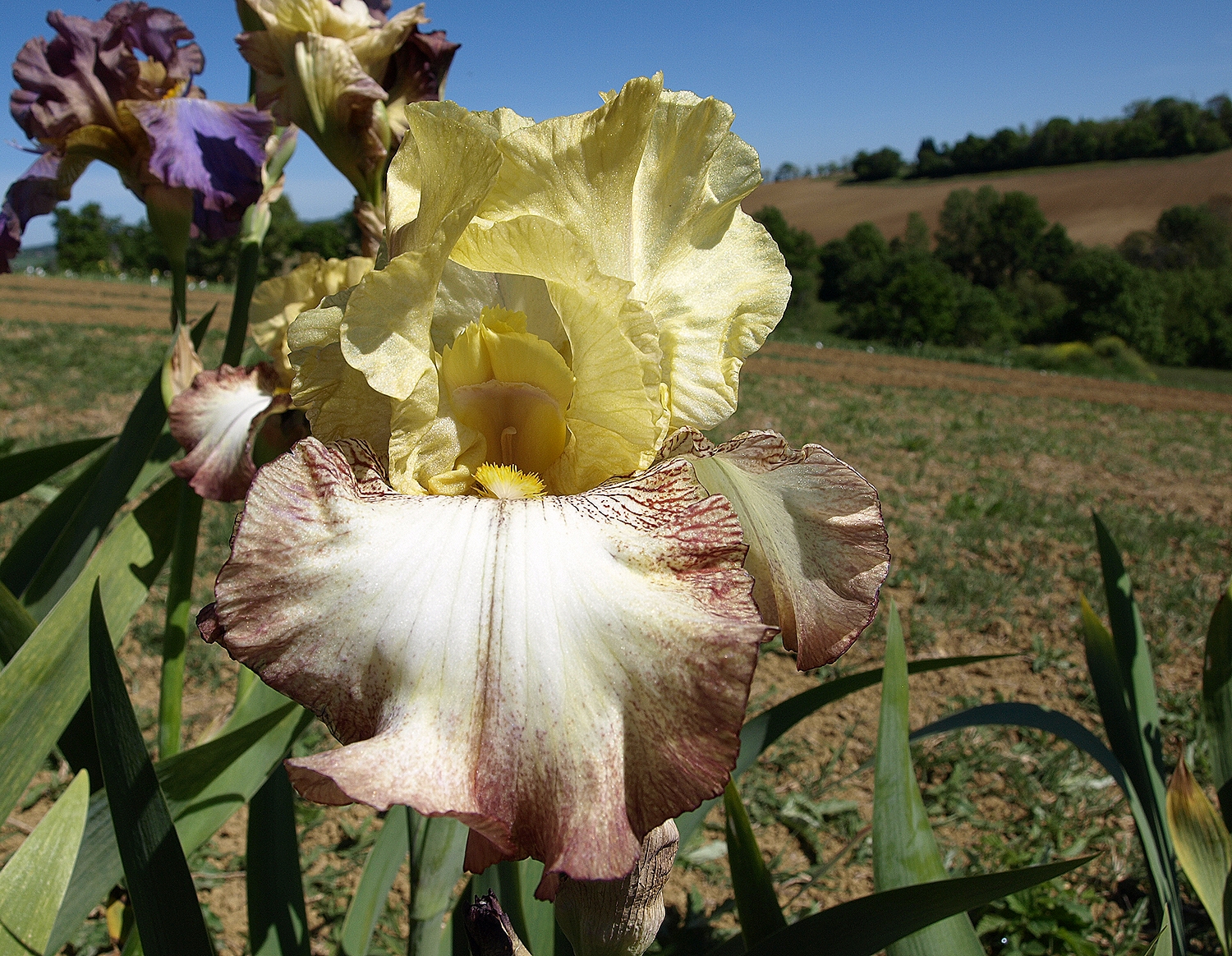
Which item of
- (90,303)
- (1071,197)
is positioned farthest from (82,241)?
(1071,197)

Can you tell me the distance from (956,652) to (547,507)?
9.41ft

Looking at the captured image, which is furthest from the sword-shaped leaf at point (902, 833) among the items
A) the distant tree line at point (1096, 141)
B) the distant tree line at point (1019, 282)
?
the distant tree line at point (1096, 141)

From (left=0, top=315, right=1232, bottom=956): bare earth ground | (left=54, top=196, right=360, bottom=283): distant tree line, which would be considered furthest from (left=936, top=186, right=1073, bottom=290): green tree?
(left=0, top=315, right=1232, bottom=956): bare earth ground

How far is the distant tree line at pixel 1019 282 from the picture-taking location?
88.5ft

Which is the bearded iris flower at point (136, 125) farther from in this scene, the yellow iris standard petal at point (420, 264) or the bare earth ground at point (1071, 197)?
the bare earth ground at point (1071, 197)

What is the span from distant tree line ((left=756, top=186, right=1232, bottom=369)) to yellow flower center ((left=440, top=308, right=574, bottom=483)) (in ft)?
85.1

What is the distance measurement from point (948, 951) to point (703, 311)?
81 cm

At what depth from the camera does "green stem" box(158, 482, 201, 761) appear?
131 centimetres

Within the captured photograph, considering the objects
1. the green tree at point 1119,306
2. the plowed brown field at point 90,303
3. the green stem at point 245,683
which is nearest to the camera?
the green stem at point 245,683

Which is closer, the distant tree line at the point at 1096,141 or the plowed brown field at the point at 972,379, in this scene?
the plowed brown field at the point at 972,379

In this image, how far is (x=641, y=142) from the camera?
0.69 m

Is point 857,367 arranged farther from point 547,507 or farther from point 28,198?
point 547,507

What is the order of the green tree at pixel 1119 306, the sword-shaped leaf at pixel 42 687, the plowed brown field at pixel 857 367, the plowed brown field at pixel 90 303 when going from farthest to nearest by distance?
the green tree at pixel 1119 306
the plowed brown field at pixel 90 303
the plowed brown field at pixel 857 367
the sword-shaped leaf at pixel 42 687

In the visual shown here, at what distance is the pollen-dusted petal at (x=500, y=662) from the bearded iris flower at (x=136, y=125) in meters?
1.04
